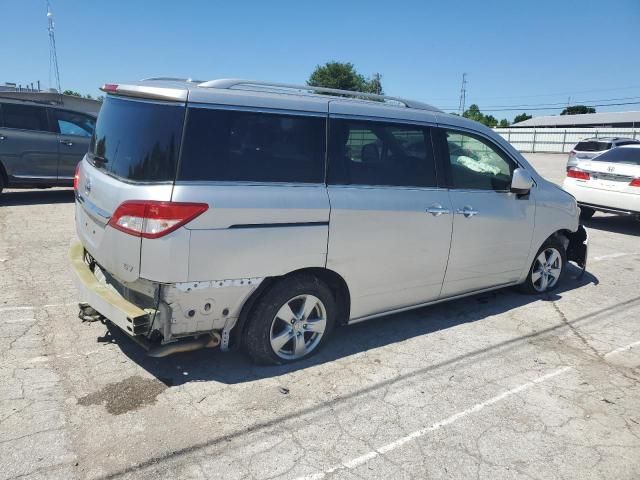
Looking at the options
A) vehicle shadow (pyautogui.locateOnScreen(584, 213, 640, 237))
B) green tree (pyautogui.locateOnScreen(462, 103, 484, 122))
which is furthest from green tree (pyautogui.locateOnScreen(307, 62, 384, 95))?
vehicle shadow (pyautogui.locateOnScreen(584, 213, 640, 237))

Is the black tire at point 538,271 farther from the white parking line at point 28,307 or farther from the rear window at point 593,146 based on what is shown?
the rear window at point 593,146

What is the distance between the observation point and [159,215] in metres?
3.07

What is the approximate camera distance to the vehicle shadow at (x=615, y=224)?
33.4 ft

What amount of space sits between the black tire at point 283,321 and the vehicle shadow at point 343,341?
12 cm

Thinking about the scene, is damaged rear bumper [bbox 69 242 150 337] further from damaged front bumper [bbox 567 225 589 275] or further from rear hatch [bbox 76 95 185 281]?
damaged front bumper [bbox 567 225 589 275]

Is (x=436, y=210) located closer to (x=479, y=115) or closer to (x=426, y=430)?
(x=426, y=430)

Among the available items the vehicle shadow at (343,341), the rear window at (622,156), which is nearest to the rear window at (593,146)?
the rear window at (622,156)

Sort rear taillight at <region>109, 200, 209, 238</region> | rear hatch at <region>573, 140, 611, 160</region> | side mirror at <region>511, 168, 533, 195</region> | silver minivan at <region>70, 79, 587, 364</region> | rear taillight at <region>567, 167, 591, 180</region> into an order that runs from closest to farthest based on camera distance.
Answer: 1. rear taillight at <region>109, 200, 209, 238</region>
2. silver minivan at <region>70, 79, 587, 364</region>
3. side mirror at <region>511, 168, 533, 195</region>
4. rear taillight at <region>567, 167, 591, 180</region>
5. rear hatch at <region>573, 140, 611, 160</region>

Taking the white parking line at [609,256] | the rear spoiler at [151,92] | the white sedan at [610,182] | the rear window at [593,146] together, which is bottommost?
the white parking line at [609,256]

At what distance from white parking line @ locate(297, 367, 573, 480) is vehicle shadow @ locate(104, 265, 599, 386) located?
3.36 ft

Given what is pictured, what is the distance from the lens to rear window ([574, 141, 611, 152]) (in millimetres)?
21109

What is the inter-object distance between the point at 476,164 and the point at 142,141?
3009mm

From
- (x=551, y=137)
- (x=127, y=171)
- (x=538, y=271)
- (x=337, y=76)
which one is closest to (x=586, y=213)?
(x=538, y=271)

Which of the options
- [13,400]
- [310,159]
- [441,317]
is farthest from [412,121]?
[13,400]
